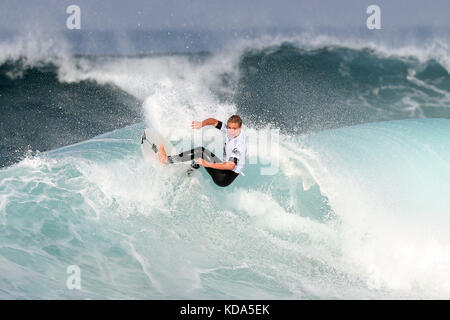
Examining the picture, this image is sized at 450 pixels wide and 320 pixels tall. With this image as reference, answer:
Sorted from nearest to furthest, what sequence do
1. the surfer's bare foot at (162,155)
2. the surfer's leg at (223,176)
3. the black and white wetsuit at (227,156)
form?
1. the black and white wetsuit at (227,156)
2. the surfer's leg at (223,176)
3. the surfer's bare foot at (162,155)

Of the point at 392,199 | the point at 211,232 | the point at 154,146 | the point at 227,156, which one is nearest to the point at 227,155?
the point at 227,156

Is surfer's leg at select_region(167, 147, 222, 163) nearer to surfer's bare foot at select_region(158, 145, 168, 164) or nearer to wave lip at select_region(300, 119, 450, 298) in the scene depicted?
surfer's bare foot at select_region(158, 145, 168, 164)

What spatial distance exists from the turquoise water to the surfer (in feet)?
3.34

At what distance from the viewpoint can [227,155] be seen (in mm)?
4895

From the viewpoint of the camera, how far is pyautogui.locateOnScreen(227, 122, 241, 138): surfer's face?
4.69m

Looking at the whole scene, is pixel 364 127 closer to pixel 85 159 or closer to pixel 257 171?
pixel 257 171

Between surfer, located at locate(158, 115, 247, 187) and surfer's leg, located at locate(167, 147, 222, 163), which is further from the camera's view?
surfer's leg, located at locate(167, 147, 222, 163)

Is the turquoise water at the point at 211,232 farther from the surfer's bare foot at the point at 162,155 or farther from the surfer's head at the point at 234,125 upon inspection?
the surfer's head at the point at 234,125

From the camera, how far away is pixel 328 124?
33.2 feet

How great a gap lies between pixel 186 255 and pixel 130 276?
81 cm

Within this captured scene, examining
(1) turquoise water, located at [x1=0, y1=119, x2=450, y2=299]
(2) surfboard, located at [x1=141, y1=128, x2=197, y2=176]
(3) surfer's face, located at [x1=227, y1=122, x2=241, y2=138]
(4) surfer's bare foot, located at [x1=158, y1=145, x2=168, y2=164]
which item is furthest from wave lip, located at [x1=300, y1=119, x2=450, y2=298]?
(4) surfer's bare foot, located at [x1=158, y1=145, x2=168, y2=164]

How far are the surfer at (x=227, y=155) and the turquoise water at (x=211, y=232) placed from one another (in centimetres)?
102

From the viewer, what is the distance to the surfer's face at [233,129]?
4688 mm

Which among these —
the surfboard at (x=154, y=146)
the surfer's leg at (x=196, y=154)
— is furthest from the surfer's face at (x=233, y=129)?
the surfboard at (x=154, y=146)
